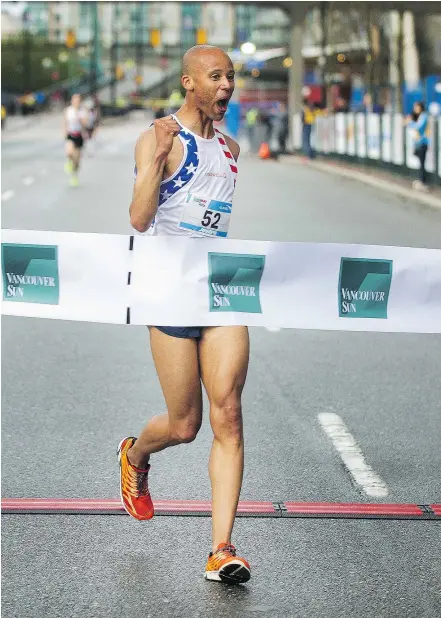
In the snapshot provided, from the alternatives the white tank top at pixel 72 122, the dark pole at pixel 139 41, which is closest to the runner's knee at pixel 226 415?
the white tank top at pixel 72 122

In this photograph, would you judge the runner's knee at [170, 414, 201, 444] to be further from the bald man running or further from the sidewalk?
the sidewalk

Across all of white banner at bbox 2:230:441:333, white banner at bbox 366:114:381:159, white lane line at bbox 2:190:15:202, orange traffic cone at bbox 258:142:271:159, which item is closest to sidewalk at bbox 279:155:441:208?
white banner at bbox 366:114:381:159

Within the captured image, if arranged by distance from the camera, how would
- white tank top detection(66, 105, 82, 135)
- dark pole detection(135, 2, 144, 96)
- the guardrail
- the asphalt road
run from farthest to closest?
dark pole detection(135, 2, 144, 96), white tank top detection(66, 105, 82, 135), the guardrail, the asphalt road

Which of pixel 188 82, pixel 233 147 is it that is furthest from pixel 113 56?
pixel 188 82

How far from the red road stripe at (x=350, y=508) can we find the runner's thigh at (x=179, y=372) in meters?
0.86

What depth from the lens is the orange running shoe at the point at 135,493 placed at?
534 centimetres

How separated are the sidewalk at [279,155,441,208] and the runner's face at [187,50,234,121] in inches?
734

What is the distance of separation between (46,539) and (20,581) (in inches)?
19.4

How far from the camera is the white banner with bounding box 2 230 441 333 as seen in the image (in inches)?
201

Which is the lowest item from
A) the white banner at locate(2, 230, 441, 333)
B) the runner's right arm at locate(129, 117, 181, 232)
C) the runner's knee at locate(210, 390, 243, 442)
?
the runner's knee at locate(210, 390, 243, 442)

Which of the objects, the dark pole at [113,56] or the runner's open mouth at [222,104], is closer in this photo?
the runner's open mouth at [222,104]

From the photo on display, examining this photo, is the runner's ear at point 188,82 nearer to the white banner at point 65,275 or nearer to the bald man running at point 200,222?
the bald man running at point 200,222

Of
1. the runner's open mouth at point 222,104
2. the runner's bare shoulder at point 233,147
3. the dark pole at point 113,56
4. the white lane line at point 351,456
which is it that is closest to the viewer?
the runner's open mouth at point 222,104

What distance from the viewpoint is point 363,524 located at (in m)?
5.46
